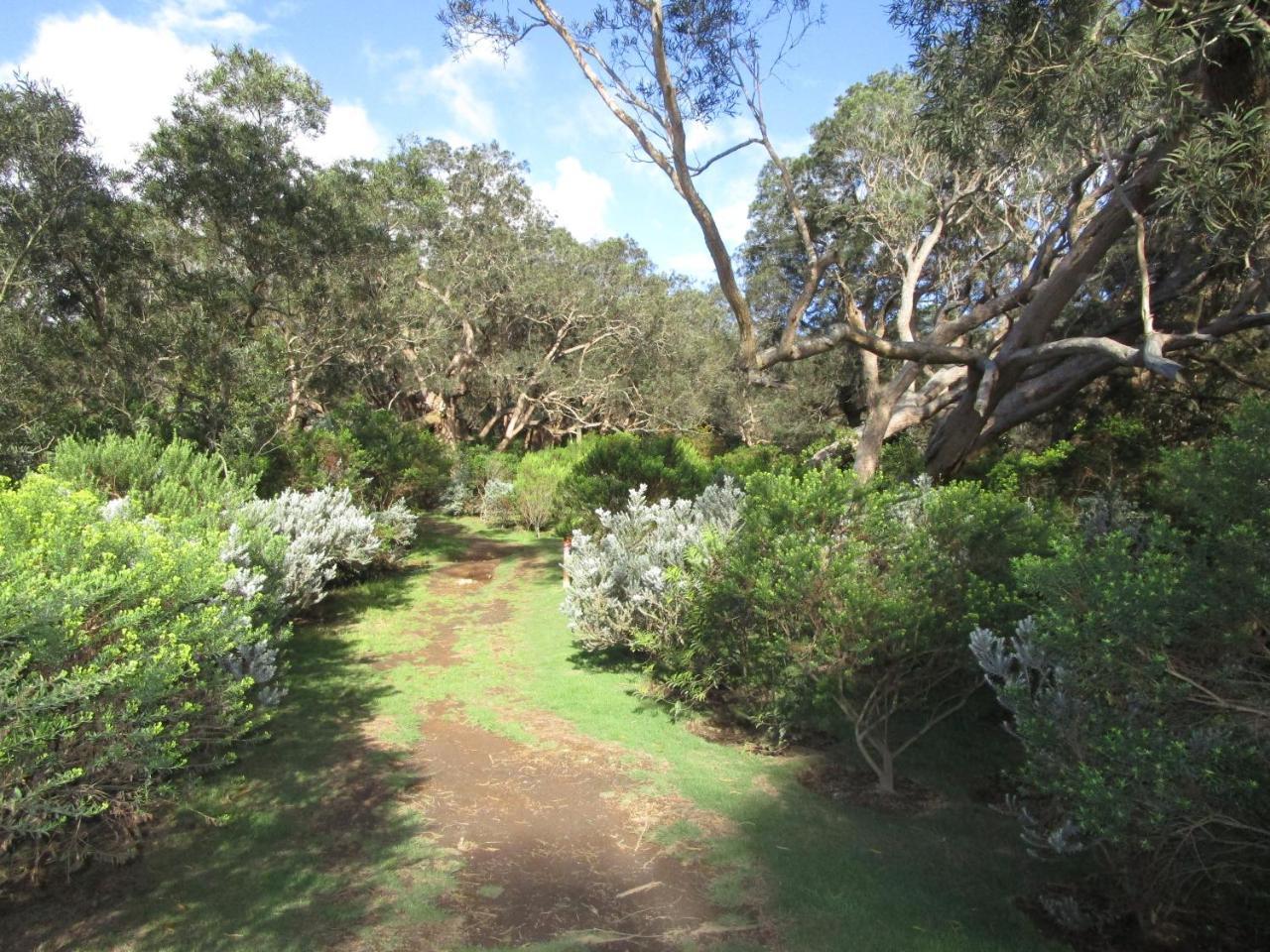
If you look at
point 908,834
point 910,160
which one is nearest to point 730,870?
point 908,834

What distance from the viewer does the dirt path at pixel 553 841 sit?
3270 millimetres

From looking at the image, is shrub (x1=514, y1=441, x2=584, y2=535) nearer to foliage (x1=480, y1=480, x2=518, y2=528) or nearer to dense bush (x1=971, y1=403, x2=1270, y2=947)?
foliage (x1=480, y1=480, x2=518, y2=528)

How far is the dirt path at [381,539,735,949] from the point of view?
327 cm

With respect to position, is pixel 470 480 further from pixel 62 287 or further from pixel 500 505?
pixel 62 287

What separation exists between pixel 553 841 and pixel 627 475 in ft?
24.8

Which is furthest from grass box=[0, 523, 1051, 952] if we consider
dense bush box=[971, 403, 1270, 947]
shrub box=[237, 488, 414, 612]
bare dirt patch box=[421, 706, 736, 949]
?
shrub box=[237, 488, 414, 612]

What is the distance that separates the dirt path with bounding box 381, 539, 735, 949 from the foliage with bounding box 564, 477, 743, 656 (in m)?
1.00

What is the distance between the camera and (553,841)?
13.2 feet

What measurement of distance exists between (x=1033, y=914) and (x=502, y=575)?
8436mm

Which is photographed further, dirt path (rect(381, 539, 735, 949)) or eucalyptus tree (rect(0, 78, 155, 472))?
eucalyptus tree (rect(0, 78, 155, 472))

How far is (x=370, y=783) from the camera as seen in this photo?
179 inches

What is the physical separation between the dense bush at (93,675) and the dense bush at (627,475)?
6.98 metres

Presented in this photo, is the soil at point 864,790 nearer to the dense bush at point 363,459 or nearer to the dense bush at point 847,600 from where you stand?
the dense bush at point 847,600

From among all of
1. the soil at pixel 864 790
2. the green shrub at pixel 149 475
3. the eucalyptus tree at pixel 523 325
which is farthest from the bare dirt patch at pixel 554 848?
the eucalyptus tree at pixel 523 325
